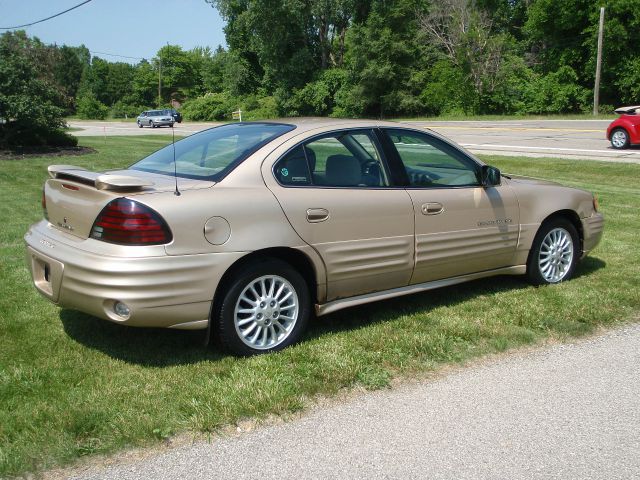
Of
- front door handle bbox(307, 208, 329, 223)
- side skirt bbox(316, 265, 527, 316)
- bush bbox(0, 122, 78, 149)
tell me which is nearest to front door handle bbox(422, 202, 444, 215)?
side skirt bbox(316, 265, 527, 316)

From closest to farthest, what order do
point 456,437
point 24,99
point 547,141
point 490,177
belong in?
point 456,437
point 490,177
point 24,99
point 547,141

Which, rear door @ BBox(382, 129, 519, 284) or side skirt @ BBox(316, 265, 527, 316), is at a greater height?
rear door @ BBox(382, 129, 519, 284)

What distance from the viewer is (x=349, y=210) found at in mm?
4766

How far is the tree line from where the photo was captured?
137ft

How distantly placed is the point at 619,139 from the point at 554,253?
15257 millimetres

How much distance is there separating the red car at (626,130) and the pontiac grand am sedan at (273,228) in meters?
15.1

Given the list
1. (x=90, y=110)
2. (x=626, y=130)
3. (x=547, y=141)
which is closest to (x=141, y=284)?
(x=626, y=130)

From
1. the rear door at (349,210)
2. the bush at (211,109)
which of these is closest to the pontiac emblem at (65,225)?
the rear door at (349,210)

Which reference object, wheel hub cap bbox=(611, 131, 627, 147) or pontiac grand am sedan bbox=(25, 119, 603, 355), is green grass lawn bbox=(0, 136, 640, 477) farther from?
wheel hub cap bbox=(611, 131, 627, 147)

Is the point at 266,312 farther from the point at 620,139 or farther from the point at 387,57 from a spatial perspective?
the point at 387,57

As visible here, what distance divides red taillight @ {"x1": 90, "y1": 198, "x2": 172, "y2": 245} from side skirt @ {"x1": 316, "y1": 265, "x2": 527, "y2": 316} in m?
1.31

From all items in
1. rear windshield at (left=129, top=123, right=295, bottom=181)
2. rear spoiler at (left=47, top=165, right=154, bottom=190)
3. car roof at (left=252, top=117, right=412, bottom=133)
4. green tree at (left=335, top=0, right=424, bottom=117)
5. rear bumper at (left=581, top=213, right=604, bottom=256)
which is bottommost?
rear bumper at (left=581, top=213, right=604, bottom=256)

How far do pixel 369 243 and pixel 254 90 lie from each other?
2515 inches

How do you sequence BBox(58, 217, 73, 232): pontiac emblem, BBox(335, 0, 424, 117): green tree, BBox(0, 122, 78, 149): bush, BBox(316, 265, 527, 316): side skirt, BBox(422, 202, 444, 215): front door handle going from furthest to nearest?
BBox(335, 0, 424, 117): green tree → BBox(0, 122, 78, 149): bush → BBox(422, 202, 444, 215): front door handle → BBox(316, 265, 527, 316): side skirt → BBox(58, 217, 73, 232): pontiac emblem
